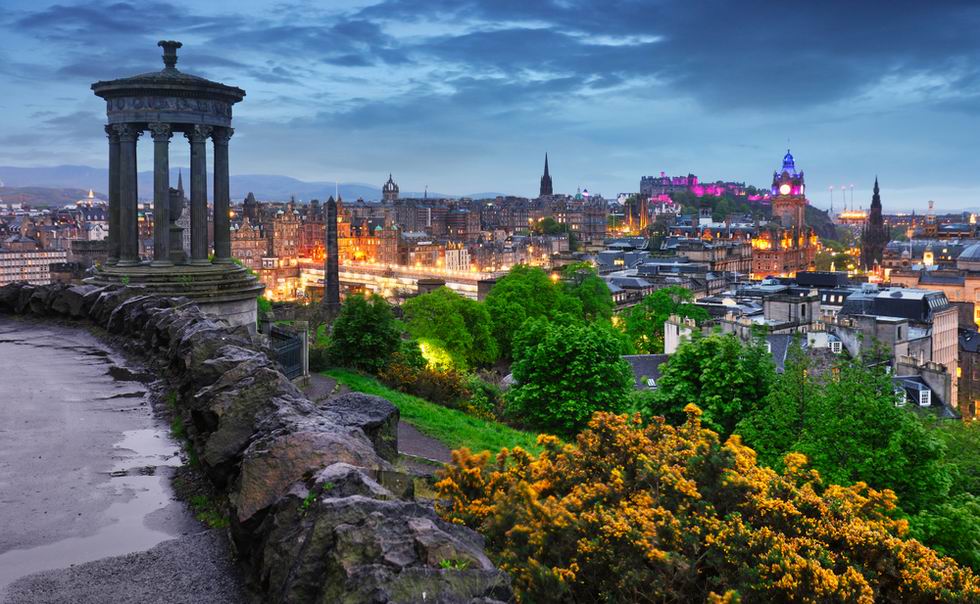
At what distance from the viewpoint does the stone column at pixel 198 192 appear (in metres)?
27.2

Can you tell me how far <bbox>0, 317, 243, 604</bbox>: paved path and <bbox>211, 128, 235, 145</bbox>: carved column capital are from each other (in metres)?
15.2

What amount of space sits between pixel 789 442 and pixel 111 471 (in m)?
21.9

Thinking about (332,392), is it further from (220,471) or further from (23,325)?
(220,471)

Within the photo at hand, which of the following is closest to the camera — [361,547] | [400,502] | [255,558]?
[361,547]

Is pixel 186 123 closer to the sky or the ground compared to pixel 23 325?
closer to the sky

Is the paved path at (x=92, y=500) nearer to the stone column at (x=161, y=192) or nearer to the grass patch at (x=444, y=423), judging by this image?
the grass patch at (x=444, y=423)

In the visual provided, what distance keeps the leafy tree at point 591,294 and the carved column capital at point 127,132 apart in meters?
51.2

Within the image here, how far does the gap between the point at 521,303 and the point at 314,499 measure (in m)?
62.5

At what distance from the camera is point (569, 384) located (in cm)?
3859

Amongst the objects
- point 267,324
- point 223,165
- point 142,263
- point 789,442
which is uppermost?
point 223,165

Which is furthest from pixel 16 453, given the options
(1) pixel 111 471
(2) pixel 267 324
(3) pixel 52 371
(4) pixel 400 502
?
(2) pixel 267 324

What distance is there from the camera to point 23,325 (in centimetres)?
1997

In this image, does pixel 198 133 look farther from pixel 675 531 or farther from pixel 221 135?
pixel 675 531

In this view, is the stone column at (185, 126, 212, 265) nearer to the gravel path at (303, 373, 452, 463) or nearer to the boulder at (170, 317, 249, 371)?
the gravel path at (303, 373, 452, 463)
